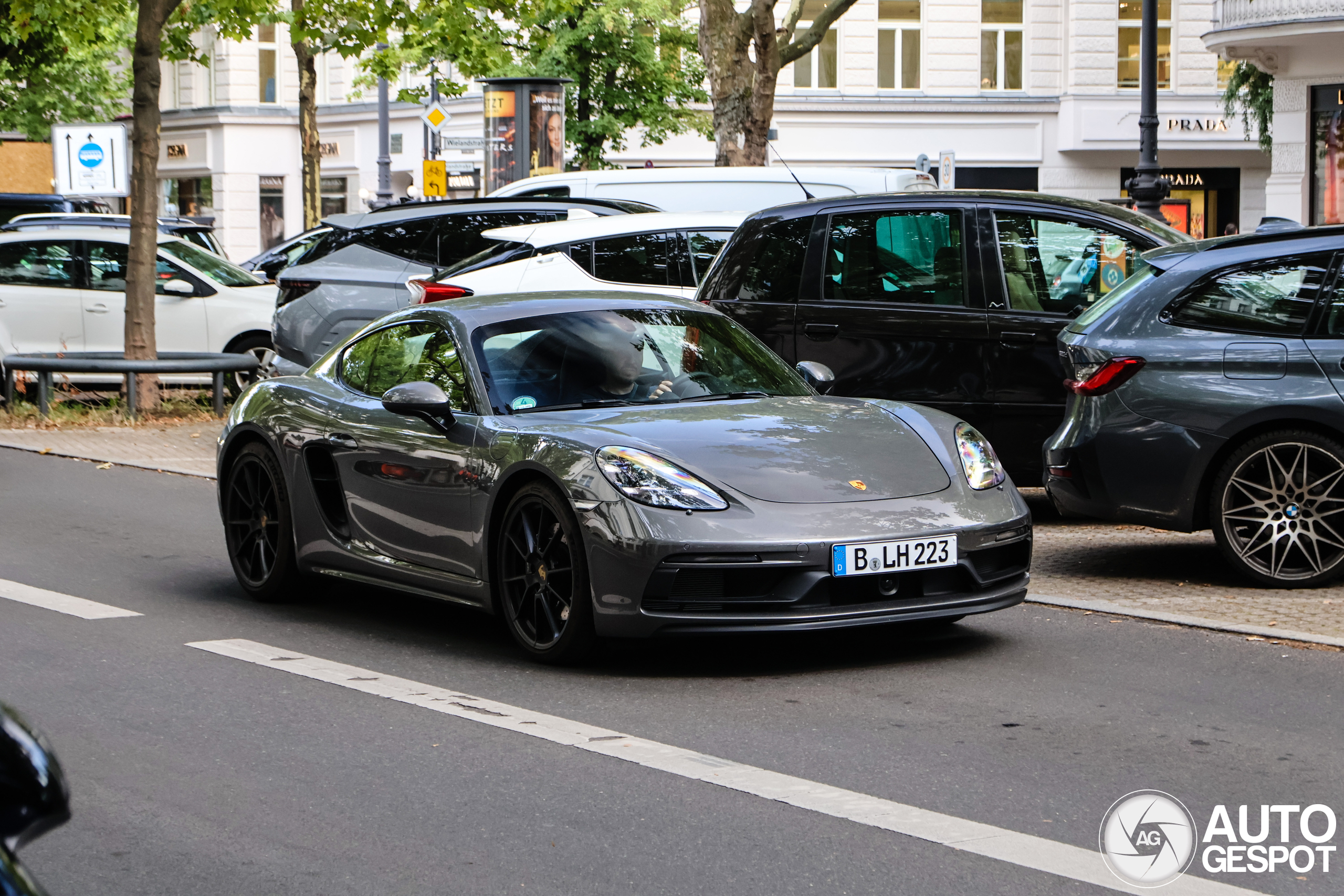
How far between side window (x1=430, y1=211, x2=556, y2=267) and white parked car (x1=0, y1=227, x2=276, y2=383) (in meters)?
3.39

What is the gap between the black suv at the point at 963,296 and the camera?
1009 cm

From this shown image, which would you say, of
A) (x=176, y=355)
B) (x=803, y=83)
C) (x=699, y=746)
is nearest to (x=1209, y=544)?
(x=699, y=746)

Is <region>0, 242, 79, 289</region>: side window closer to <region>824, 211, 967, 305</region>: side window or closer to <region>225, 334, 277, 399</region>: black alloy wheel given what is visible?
<region>225, 334, 277, 399</region>: black alloy wheel

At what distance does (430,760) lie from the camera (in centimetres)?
539

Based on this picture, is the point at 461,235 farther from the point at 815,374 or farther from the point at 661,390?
the point at 661,390

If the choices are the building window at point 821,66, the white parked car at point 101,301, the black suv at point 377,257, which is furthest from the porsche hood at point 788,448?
the building window at point 821,66

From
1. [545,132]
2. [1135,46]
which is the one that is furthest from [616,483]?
[1135,46]

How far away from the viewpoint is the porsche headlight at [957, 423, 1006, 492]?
684 cm

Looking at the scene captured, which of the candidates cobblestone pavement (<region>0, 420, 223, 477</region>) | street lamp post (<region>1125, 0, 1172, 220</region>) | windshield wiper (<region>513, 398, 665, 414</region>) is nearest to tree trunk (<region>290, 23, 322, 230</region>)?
street lamp post (<region>1125, 0, 1172, 220</region>)

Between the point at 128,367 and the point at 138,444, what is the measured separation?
1.48m

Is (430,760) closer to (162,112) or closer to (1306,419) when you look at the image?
(1306,419)

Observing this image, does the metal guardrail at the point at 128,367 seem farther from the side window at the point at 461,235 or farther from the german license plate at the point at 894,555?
the german license plate at the point at 894,555

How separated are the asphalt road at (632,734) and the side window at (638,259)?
6.30 meters

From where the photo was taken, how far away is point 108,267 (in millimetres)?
19094
